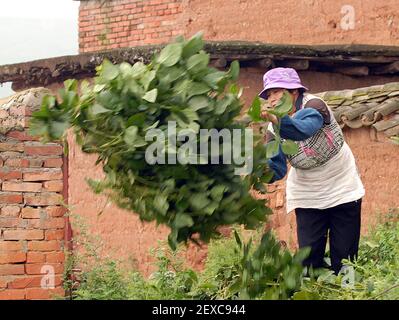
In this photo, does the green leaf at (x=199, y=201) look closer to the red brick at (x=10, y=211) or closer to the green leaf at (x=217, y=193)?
the green leaf at (x=217, y=193)

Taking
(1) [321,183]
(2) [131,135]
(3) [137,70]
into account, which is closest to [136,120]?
(2) [131,135]

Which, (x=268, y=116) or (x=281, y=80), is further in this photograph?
(x=281, y=80)

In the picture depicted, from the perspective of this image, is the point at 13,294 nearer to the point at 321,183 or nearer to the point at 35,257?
the point at 35,257

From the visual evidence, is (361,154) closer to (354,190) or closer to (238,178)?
(354,190)

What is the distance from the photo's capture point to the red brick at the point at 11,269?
7.71m

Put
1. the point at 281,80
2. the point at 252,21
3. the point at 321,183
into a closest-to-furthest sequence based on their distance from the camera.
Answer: the point at 281,80, the point at 321,183, the point at 252,21

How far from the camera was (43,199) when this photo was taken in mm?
7871

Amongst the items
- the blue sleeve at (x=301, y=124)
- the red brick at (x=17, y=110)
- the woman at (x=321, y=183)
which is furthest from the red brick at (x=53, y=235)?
the blue sleeve at (x=301, y=124)

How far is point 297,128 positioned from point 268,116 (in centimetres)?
36

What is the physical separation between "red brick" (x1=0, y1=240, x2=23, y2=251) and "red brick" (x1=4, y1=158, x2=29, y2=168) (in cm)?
49

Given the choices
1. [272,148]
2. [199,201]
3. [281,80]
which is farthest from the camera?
[281,80]

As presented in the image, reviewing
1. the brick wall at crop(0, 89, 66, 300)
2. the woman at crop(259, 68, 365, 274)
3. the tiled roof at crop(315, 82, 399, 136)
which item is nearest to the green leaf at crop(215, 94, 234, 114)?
the woman at crop(259, 68, 365, 274)

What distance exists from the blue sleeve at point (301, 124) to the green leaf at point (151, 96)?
0.85 m

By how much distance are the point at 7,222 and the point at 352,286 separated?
2746 millimetres
